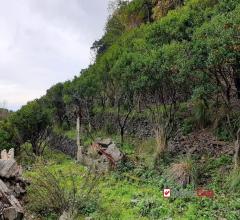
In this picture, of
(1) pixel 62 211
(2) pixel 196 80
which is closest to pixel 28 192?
(1) pixel 62 211

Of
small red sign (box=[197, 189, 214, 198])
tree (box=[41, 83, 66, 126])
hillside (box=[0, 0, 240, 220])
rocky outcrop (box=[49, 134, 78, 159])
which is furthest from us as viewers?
tree (box=[41, 83, 66, 126])

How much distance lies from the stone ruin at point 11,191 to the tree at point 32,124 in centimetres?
1421

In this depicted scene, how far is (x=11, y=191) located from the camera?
42.3ft

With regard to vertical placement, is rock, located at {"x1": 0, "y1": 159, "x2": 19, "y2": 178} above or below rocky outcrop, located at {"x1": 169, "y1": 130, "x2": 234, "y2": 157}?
below

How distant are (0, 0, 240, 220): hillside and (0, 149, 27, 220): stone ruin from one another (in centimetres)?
38

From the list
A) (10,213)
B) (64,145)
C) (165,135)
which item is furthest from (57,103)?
(10,213)

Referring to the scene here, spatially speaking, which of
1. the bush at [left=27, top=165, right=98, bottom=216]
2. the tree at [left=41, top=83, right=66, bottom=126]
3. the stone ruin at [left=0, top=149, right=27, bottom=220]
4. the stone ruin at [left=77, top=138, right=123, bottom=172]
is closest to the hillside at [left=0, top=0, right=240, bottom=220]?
the bush at [left=27, top=165, right=98, bottom=216]

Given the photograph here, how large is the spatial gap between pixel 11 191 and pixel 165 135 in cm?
757

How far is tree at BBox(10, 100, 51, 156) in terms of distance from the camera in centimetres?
2842

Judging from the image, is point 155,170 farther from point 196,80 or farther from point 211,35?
point 211,35

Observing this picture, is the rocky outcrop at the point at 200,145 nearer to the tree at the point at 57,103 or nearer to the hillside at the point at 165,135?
the hillside at the point at 165,135

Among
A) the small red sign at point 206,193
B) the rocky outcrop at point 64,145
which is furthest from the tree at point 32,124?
the small red sign at point 206,193

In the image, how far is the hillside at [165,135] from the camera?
40.5ft

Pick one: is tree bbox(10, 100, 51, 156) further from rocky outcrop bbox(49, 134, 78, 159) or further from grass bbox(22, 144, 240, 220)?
grass bbox(22, 144, 240, 220)
